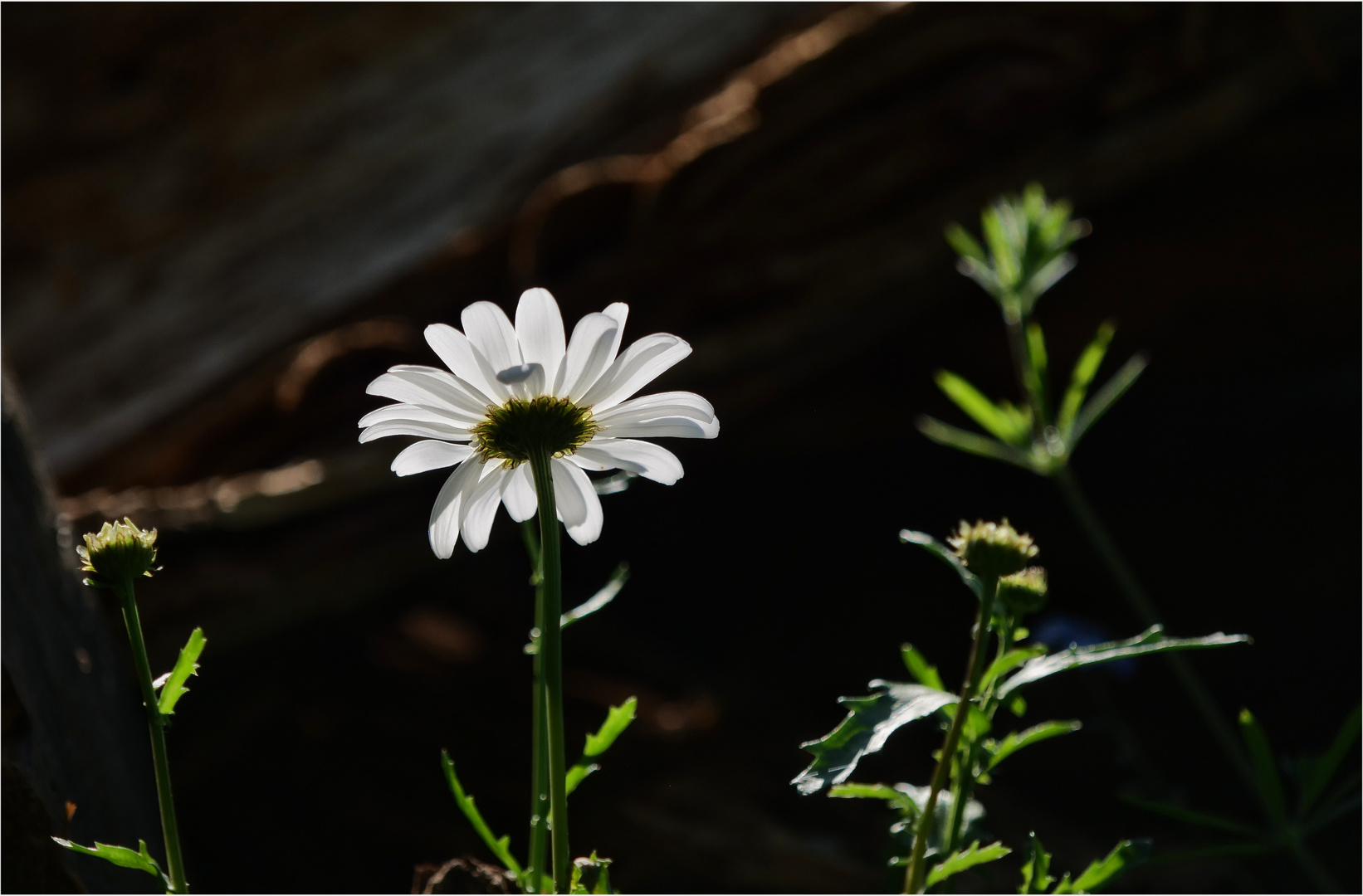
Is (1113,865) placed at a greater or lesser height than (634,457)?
lesser

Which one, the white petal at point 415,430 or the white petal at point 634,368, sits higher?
the white petal at point 634,368

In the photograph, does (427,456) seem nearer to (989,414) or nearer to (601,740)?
(601,740)

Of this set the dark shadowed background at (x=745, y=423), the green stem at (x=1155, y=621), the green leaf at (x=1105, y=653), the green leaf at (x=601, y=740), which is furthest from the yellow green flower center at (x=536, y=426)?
the dark shadowed background at (x=745, y=423)

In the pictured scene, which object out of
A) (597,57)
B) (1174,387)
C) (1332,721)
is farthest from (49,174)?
(1332,721)

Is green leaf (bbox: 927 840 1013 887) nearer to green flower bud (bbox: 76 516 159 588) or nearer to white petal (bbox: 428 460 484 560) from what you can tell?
white petal (bbox: 428 460 484 560)

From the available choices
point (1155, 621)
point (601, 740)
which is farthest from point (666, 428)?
point (1155, 621)

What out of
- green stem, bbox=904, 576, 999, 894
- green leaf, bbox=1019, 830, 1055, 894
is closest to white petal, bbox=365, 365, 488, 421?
green stem, bbox=904, 576, 999, 894

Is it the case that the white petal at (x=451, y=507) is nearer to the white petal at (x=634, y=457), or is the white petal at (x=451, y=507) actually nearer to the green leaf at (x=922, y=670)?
the white petal at (x=634, y=457)
